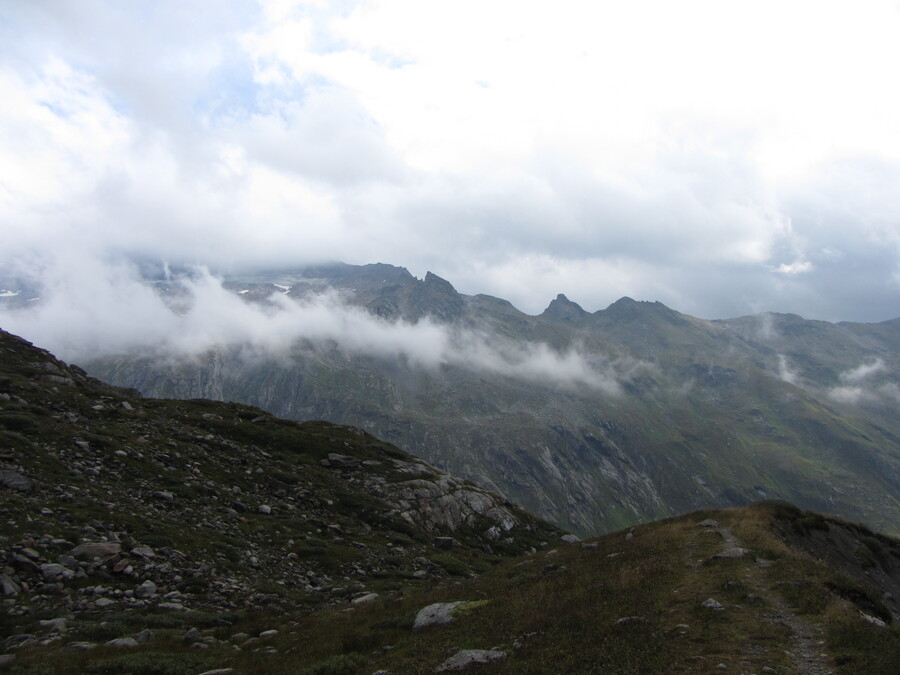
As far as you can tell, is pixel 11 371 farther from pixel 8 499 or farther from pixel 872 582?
pixel 872 582

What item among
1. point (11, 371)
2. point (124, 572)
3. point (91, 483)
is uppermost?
point (11, 371)

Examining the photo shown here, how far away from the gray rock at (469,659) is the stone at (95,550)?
835 inches

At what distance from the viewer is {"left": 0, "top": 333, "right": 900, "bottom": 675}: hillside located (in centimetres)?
1669

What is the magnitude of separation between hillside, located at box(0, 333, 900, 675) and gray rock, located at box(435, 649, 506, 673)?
12 centimetres

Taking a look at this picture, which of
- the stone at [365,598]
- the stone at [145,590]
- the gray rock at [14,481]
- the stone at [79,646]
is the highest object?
the gray rock at [14,481]

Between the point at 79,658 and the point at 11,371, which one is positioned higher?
the point at 11,371

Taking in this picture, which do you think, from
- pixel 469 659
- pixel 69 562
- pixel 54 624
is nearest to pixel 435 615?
pixel 469 659

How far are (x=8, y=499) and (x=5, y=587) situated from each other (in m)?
8.16

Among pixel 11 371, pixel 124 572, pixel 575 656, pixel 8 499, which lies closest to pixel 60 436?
pixel 8 499

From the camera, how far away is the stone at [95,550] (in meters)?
25.5

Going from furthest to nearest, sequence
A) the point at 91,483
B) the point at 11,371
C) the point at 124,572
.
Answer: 1. the point at 11,371
2. the point at 91,483
3. the point at 124,572

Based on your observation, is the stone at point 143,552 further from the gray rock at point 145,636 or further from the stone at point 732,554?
the stone at point 732,554

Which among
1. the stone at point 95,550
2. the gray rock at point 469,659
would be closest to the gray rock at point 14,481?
the stone at point 95,550

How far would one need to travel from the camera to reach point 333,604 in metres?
29.6
